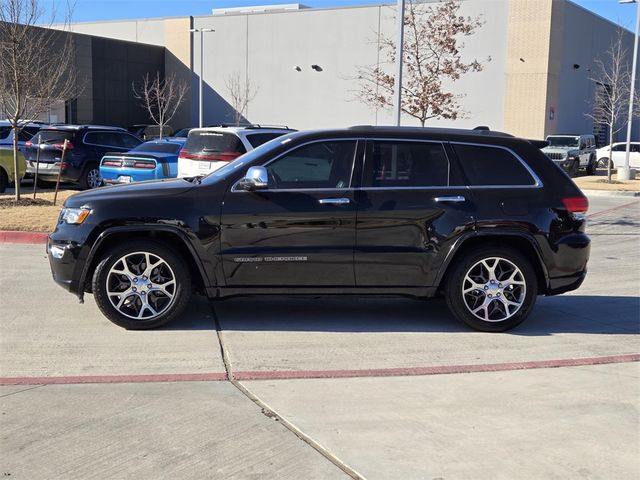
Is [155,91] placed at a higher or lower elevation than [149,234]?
higher

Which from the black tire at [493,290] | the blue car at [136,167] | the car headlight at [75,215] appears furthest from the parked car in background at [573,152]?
the car headlight at [75,215]

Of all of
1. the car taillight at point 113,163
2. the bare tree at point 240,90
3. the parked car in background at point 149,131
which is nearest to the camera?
→ the car taillight at point 113,163

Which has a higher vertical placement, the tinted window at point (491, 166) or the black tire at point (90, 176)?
the tinted window at point (491, 166)

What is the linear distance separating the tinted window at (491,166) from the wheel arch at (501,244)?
1.62ft

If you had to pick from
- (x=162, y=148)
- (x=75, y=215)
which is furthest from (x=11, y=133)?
(x=75, y=215)

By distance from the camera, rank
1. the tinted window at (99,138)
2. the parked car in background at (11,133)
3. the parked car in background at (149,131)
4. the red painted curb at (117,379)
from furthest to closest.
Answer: the parked car in background at (149,131)
the parked car in background at (11,133)
the tinted window at (99,138)
the red painted curb at (117,379)

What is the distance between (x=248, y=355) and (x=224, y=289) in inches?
30.9

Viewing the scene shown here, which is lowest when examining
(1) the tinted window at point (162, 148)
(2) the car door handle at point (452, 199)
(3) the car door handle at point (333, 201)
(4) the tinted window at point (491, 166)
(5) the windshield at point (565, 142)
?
(3) the car door handle at point (333, 201)

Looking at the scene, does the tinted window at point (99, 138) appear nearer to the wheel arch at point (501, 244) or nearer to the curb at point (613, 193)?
the wheel arch at point (501, 244)

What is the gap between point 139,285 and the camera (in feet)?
19.9

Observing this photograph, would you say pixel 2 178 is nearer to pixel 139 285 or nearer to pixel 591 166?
pixel 139 285

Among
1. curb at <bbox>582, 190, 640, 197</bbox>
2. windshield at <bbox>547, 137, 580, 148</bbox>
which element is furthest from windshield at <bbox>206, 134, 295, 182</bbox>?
windshield at <bbox>547, 137, 580, 148</bbox>

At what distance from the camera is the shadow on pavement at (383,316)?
6.41 meters

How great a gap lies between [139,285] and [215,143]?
6.46m
